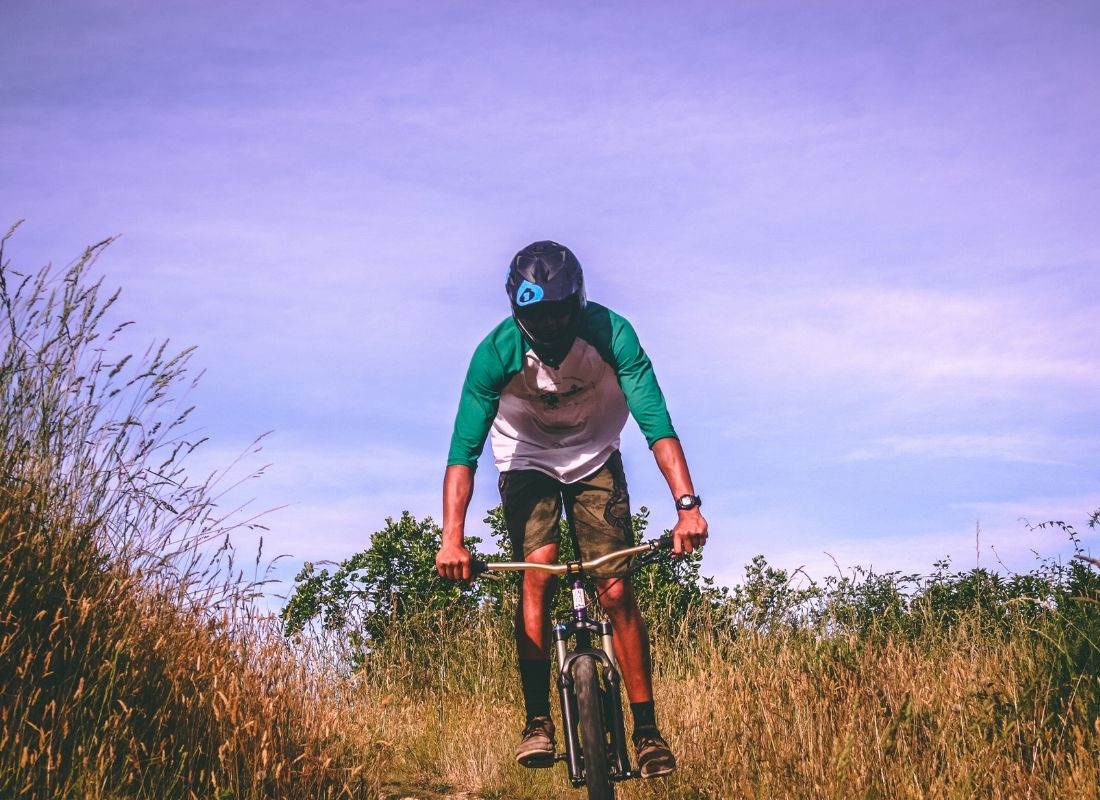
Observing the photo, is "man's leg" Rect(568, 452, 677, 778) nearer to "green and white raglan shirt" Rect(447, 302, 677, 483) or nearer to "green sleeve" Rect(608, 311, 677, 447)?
"green and white raglan shirt" Rect(447, 302, 677, 483)

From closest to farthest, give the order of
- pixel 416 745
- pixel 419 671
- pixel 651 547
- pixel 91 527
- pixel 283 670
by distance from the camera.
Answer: pixel 651 547
pixel 91 527
pixel 283 670
pixel 416 745
pixel 419 671

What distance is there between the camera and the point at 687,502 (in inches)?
171

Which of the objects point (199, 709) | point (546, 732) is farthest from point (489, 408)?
point (199, 709)

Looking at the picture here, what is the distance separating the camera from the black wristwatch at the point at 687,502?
4324mm

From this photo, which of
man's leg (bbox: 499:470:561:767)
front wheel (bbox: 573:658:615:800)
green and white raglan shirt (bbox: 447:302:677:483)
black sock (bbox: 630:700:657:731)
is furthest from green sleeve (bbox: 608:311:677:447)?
black sock (bbox: 630:700:657:731)

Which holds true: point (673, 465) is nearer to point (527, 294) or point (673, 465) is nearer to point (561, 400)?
point (561, 400)

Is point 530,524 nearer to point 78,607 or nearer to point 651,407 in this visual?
point 651,407

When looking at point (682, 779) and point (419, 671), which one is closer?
point (682, 779)

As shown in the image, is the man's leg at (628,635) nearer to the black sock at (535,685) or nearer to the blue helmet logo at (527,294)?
the black sock at (535,685)

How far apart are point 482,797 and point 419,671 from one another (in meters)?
2.09

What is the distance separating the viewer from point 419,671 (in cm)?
823

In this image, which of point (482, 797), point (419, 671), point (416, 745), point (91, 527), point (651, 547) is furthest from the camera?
point (419, 671)

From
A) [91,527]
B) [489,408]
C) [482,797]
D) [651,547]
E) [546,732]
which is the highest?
[489,408]

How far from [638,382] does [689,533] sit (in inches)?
35.1
